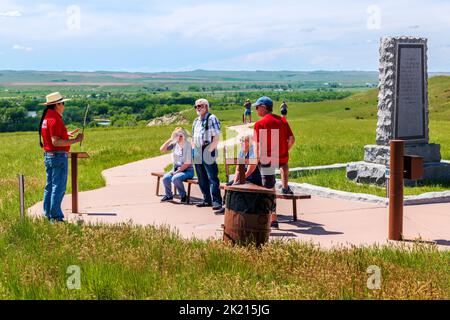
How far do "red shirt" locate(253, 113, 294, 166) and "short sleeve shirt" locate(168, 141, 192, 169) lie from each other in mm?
2921

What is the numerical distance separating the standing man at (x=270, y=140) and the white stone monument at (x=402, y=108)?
4961 millimetres

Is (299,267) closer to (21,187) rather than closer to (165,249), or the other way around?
(165,249)

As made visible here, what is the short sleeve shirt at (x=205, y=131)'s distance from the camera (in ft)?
38.7

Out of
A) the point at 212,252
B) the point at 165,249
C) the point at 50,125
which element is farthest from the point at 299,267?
the point at 50,125

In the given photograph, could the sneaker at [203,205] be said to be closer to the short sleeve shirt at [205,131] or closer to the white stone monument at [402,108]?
the short sleeve shirt at [205,131]

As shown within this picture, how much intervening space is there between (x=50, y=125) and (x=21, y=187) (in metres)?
1.04

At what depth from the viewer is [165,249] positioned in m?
8.57

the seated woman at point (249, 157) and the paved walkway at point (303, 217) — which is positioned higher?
the seated woman at point (249, 157)

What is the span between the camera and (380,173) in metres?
15.0

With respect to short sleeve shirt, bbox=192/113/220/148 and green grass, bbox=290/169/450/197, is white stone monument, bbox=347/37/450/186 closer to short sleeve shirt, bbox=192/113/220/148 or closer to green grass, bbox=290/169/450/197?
green grass, bbox=290/169/450/197

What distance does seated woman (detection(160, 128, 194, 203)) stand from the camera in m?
13.1

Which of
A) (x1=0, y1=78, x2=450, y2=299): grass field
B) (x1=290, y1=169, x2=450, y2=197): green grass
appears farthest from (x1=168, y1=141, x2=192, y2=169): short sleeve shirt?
(x1=0, y1=78, x2=450, y2=299): grass field

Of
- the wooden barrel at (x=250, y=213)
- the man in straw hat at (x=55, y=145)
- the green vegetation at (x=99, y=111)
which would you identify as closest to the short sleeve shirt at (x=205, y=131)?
the man in straw hat at (x=55, y=145)

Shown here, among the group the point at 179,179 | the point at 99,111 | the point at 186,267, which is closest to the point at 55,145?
the point at 179,179
